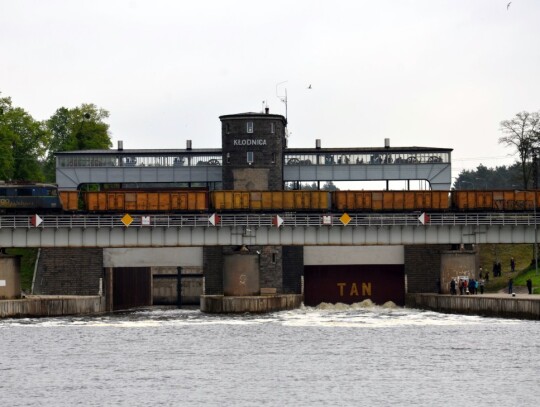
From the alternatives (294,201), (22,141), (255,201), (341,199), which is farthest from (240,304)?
(22,141)

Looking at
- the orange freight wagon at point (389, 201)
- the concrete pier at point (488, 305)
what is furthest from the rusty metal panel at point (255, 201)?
the concrete pier at point (488, 305)

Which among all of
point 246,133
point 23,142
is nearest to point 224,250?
point 246,133

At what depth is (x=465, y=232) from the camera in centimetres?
10606

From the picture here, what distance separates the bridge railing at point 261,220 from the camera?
102438 millimetres

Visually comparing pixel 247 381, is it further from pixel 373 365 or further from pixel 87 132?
pixel 87 132

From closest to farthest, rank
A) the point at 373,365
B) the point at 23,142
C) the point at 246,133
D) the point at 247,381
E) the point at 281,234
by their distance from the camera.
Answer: the point at 247,381
the point at 373,365
the point at 281,234
the point at 246,133
the point at 23,142

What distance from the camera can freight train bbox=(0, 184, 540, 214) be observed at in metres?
116

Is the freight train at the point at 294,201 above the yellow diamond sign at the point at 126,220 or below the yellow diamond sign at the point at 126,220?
above

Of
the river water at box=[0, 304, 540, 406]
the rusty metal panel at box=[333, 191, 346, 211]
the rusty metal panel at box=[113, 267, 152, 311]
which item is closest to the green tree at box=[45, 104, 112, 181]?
the rusty metal panel at box=[113, 267, 152, 311]

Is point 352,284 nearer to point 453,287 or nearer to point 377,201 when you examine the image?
point 377,201

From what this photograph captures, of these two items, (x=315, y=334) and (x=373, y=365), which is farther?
(x=315, y=334)

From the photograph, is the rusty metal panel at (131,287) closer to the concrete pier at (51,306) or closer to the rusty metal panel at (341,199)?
the concrete pier at (51,306)

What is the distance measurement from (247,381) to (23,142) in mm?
98197

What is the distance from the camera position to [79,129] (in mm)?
164000
